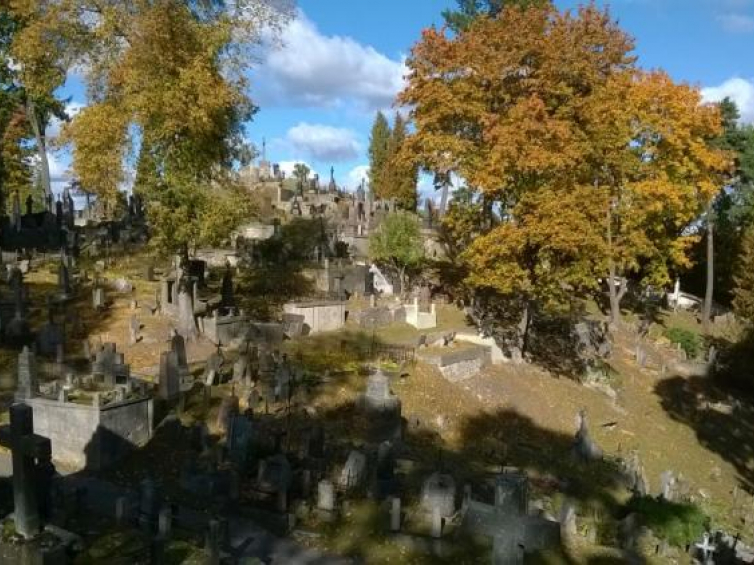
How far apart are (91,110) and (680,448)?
67.6 feet

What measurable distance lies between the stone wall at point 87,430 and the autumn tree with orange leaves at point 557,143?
1251 centimetres

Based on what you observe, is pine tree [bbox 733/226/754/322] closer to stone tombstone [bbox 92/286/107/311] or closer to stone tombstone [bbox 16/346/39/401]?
stone tombstone [bbox 92/286/107/311]

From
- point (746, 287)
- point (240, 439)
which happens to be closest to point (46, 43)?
point (240, 439)

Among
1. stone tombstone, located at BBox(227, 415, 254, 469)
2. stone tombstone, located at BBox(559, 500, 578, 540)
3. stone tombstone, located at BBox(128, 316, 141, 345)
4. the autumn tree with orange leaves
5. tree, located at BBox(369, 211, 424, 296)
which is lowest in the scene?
stone tombstone, located at BBox(559, 500, 578, 540)

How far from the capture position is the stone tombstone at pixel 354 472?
42.2 feet

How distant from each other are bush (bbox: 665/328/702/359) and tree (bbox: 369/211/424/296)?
12.2 meters

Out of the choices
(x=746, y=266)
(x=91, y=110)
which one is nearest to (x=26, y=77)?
(x=91, y=110)

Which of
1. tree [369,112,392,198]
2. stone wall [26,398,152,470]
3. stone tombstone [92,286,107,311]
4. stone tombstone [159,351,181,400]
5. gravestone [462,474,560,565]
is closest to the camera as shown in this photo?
gravestone [462,474,560,565]

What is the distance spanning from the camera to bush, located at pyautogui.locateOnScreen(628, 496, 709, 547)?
1292 centimetres

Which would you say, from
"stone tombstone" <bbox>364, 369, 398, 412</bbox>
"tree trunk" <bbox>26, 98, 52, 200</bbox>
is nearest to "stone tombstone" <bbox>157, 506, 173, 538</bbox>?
"stone tombstone" <bbox>364, 369, 398, 412</bbox>

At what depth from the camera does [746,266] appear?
32.0 metres

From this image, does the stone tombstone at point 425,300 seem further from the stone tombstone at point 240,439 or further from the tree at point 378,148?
the tree at point 378,148

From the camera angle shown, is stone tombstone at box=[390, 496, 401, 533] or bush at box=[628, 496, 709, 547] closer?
stone tombstone at box=[390, 496, 401, 533]

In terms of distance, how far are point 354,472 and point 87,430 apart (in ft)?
18.0
